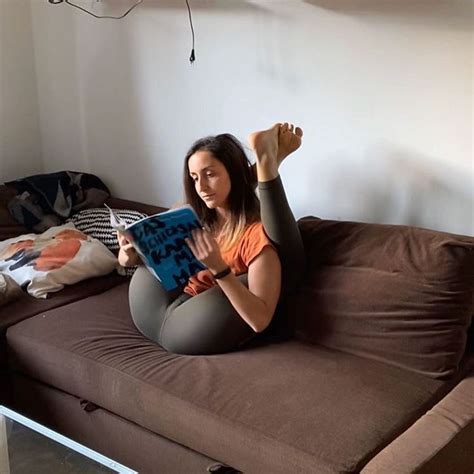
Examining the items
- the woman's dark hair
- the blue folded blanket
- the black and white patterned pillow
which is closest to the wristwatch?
the woman's dark hair

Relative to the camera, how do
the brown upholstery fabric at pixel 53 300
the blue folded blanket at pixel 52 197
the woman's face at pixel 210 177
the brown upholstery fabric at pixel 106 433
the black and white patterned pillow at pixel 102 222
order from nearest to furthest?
the brown upholstery fabric at pixel 106 433 < the woman's face at pixel 210 177 < the brown upholstery fabric at pixel 53 300 < the black and white patterned pillow at pixel 102 222 < the blue folded blanket at pixel 52 197

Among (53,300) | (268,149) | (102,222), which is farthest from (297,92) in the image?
(53,300)

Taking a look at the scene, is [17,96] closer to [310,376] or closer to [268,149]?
[268,149]

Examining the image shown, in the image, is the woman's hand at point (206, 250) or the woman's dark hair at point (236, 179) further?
the woman's dark hair at point (236, 179)

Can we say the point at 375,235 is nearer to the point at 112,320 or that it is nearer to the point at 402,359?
the point at 402,359

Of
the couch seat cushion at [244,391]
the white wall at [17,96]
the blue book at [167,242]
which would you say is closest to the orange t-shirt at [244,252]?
the blue book at [167,242]

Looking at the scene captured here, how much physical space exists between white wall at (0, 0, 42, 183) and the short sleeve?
4.99 feet

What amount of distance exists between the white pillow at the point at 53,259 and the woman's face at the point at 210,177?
67 cm

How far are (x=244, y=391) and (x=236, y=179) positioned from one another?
2.00 ft

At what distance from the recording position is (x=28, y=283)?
2.59 metres

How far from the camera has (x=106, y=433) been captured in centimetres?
213

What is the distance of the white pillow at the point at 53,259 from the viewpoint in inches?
102

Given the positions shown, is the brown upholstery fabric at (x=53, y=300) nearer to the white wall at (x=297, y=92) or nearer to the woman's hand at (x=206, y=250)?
the white wall at (x=297, y=92)

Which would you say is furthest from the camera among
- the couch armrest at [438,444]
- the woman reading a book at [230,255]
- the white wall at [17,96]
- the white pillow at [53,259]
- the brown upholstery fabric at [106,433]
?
the white wall at [17,96]
